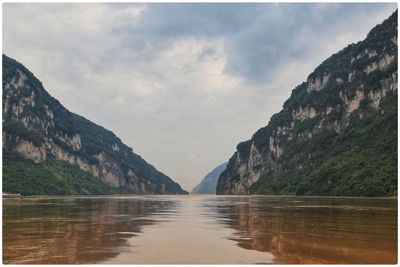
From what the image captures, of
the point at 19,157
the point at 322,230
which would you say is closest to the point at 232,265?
the point at 322,230

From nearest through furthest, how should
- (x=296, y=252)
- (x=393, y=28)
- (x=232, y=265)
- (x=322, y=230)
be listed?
(x=232, y=265) → (x=296, y=252) → (x=322, y=230) → (x=393, y=28)

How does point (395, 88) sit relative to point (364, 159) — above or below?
above

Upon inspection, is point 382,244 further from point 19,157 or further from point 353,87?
point 19,157

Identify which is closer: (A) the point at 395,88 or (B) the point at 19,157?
(A) the point at 395,88

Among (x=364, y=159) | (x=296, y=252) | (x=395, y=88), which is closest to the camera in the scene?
(x=296, y=252)

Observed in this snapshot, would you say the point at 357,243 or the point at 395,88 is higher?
the point at 395,88

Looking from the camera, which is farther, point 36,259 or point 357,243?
point 357,243

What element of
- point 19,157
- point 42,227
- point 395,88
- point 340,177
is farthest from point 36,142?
point 42,227

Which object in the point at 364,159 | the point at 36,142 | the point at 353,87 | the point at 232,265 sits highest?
the point at 353,87

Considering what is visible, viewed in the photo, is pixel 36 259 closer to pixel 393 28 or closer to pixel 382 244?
pixel 382 244
